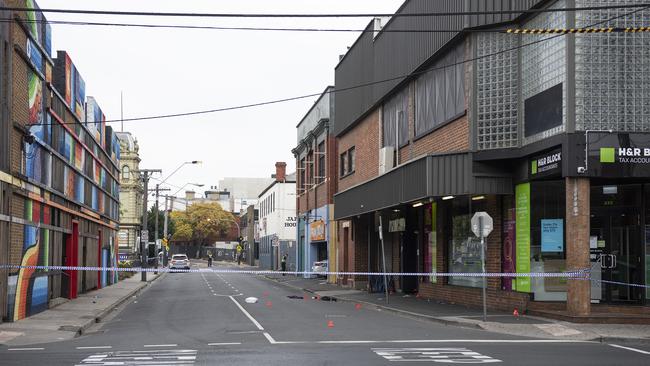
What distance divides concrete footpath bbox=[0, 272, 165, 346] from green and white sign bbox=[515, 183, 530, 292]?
1114 centimetres

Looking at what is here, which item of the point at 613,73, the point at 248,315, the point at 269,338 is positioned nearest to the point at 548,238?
the point at 613,73

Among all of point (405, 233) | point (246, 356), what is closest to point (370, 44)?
point (405, 233)

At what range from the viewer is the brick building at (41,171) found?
18.2 meters

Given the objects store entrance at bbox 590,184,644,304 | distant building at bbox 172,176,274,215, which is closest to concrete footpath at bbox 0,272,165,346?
store entrance at bbox 590,184,644,304

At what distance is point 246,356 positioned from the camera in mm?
12320

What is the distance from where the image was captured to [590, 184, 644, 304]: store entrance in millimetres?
18234

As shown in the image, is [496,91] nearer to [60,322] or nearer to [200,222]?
[60,322]

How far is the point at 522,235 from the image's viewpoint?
19859 millimetres

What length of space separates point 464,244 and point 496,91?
18.1ft

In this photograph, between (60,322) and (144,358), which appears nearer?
(144,358)

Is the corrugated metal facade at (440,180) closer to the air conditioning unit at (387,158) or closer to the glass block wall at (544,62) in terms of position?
the glass block wall at (544,62)

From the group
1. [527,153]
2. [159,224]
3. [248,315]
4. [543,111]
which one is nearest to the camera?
[543,111]

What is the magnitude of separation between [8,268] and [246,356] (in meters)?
8.59

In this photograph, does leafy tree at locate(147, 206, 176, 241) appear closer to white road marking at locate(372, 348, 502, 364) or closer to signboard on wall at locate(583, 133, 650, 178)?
signboard on wall at locate(583, 133, 650, 178)
